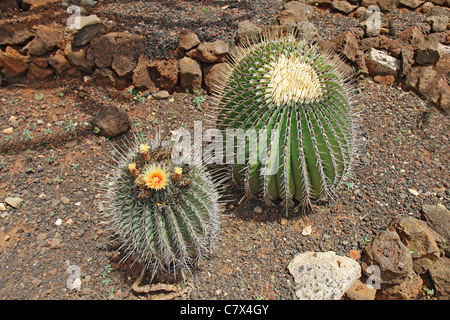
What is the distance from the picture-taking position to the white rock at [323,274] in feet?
8.11

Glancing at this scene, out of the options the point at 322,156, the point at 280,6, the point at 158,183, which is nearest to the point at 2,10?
the point at 280,6

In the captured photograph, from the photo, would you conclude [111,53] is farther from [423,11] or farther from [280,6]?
[423,11]

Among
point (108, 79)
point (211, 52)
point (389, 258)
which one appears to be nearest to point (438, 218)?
point (389, 258)

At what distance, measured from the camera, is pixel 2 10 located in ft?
14.2

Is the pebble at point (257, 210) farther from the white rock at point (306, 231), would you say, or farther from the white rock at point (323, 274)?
the white rock at point (323, 274)

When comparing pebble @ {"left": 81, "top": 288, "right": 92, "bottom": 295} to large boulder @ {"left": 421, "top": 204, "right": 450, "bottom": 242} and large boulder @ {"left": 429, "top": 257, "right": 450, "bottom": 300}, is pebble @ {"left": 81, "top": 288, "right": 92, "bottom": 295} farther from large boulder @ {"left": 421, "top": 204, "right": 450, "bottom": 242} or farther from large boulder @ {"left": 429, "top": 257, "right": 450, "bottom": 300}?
large boulder @ {"left": 421, "top": 204, "right": 450, "bottom": 242}

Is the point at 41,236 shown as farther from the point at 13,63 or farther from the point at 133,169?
the point at 13,63

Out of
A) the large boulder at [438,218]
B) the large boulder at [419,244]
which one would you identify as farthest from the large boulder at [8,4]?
the large boulder at [438,218]

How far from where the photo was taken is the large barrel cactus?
2.54 m

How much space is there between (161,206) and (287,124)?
3.29ft

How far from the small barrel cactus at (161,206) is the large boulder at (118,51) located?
5.70ft

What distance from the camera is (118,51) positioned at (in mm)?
3877

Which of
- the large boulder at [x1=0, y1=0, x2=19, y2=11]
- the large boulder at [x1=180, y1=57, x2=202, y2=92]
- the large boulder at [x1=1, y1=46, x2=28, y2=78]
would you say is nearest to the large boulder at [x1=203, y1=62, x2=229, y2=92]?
the large boulder at [x1=180, y1=57, x2=202, y2=92]

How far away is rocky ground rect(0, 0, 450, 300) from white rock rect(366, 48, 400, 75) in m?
0.01
